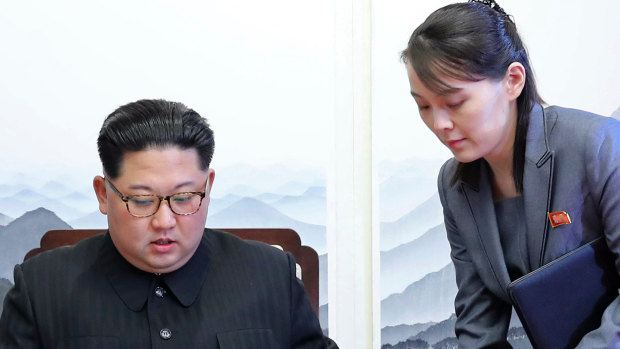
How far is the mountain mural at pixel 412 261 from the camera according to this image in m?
2.81

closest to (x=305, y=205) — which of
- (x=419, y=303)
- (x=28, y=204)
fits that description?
(x=419, y=303)

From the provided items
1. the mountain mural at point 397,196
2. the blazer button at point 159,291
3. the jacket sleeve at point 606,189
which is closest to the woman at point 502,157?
the jacket sleeve at point 606,189

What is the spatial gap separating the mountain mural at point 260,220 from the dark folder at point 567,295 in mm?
1385

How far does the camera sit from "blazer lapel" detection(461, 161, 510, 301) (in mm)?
1561

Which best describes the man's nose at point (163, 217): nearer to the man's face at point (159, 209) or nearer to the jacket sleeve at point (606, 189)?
the man's face at point (159, 209)

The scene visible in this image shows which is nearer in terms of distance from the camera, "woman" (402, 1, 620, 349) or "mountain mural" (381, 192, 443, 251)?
"woman" (402, 1, 620, 349)

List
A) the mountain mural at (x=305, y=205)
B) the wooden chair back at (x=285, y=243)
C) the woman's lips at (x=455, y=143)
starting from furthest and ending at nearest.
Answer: the mountain mural at (x=305, y=205) → the wooden chair back at (x=285, y=243) → the woman's lips at (x=455, y=143)

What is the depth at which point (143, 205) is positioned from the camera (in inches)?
54.4

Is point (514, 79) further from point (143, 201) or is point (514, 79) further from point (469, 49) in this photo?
point (143, 201)

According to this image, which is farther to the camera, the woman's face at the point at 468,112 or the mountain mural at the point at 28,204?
the mountain mural at the point at 28,204

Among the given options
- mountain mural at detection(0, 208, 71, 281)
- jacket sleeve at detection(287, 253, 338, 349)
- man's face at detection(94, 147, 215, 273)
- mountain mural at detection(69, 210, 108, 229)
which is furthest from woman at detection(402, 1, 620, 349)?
mountain mural at detection(0, 208, 71, 281)

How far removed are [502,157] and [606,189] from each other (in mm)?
215

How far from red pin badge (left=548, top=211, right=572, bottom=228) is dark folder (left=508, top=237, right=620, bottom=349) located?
0.06 m

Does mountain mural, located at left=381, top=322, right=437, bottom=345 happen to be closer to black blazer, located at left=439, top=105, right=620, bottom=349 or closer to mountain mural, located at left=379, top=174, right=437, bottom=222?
mountain mural, located at left=379, top=174, right=437, bottom=222
